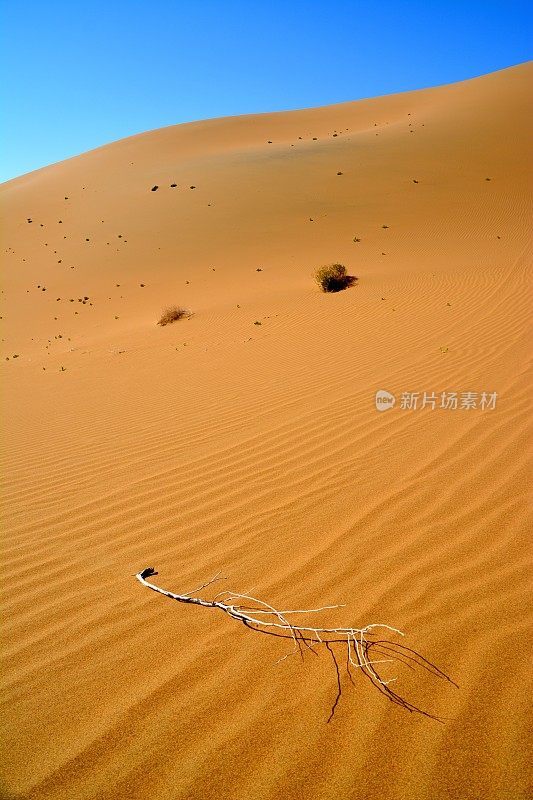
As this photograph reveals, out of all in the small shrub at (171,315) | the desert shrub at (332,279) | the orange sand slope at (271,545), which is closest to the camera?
the orange sand slope at (271,545)

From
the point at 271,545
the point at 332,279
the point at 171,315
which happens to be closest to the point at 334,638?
the point at 271,545

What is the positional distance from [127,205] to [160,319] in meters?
14.8

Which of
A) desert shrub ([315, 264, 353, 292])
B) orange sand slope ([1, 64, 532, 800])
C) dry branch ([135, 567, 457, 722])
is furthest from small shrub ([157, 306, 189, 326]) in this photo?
dry branch ([135, 567, 457, 722])

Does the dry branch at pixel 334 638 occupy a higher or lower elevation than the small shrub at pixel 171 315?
lower

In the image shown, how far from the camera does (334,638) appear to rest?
1.99m

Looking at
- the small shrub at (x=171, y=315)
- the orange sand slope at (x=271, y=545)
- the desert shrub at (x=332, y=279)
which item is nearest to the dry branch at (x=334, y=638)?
the orange sand slope at (x=271, y=545)

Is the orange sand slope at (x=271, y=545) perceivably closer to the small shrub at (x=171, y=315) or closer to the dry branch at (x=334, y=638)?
the dry branch at (x=334, y=638)

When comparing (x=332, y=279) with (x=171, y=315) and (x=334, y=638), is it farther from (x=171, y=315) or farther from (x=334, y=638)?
(x=334, y=638)

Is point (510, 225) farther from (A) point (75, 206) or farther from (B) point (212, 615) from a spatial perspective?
(A) point (75, 206)

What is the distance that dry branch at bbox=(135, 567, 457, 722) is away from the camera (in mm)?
1796

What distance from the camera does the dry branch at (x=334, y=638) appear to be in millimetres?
1796

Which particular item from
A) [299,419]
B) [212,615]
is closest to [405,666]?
[212,615]

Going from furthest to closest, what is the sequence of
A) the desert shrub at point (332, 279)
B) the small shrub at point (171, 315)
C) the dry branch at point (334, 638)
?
the small shrub at point (171, 315)
the desert shrub at point (332, 279)
the dry branch at point (334, 638)

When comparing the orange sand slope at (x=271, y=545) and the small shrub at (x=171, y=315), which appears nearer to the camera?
the orange sand slope at (x=271, y=545)
